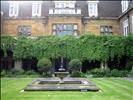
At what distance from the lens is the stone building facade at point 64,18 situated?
30.7 m

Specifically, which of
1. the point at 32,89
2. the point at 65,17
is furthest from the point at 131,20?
the point at 32,89

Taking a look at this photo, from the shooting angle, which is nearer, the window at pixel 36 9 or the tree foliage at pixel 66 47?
the tree foliage at pixel 66 47

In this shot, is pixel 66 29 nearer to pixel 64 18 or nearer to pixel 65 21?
pixel 65 21

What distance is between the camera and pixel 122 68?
2836 centimetres

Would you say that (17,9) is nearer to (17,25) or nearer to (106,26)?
(17,25)

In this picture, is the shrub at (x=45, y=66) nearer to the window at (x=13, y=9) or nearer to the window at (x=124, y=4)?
the window at (x=13, y=9)

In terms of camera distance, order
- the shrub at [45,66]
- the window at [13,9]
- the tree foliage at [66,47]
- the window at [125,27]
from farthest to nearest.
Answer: the window at [13,9]
the window at [125,27]
the tree foliage at [66,47]
the shrub at [45,66]

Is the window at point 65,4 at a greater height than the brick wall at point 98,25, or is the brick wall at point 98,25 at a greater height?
the window at point 65,4

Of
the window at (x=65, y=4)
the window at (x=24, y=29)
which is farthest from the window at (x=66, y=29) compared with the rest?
the window at (x=24, y=29)

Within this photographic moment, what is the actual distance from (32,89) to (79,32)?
18.5 metres

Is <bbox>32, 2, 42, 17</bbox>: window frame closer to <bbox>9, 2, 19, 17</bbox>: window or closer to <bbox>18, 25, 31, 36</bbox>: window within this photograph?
<bbox>18, 25, 31, 36</bbox>: window

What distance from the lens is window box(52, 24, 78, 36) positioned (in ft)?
101

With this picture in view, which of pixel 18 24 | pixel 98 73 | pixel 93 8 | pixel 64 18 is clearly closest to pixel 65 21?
pixel 64 18

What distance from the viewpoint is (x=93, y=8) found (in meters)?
33.1
